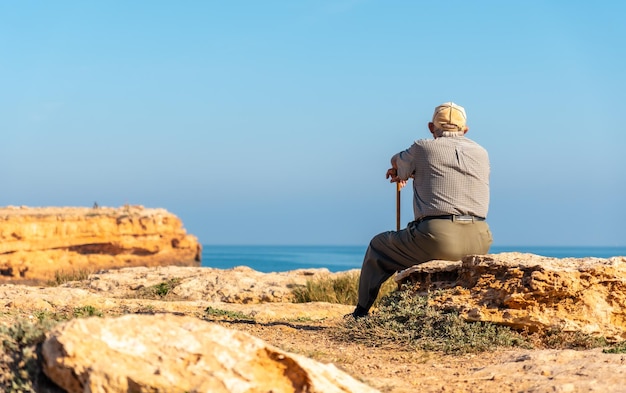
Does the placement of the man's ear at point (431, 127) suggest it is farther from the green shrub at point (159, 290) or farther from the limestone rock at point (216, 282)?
the green shrub at point (159, 290)

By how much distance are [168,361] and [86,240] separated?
34.3 meters

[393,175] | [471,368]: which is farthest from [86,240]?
[471,368]

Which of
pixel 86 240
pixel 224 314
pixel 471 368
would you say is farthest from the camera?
pixel 86 240

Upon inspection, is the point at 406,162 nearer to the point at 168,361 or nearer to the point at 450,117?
the point at 450,117

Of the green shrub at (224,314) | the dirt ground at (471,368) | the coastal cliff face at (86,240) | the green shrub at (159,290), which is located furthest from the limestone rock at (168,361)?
the coastal cliff face at (86,240)

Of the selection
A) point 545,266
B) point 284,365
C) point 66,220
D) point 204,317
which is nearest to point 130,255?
point 66,220

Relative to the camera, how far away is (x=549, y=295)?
24.1ft

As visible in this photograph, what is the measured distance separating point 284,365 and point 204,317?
16.5ft

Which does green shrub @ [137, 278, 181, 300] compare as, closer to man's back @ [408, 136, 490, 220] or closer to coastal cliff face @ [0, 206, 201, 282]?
man's back @ [408, 136, 490, 220]

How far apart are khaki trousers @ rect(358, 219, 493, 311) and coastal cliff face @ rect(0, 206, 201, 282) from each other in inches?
987

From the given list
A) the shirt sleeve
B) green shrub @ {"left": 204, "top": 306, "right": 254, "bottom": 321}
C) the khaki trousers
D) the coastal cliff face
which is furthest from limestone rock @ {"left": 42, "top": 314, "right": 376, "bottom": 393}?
the coastal cliff face

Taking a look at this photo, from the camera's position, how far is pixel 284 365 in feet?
13.5

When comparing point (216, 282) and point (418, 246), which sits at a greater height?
point (418, 246)

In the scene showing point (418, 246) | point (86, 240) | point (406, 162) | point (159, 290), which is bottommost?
point (159, 290)
